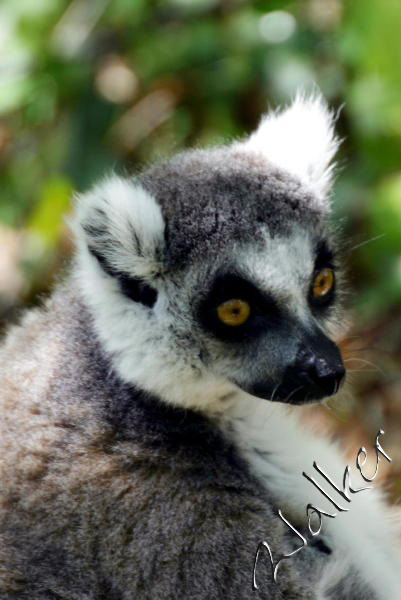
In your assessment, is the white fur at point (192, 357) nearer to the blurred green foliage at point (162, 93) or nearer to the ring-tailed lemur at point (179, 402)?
the ring-tailed lemur at point (179, 402)

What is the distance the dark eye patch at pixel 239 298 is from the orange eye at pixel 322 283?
1.12 ft

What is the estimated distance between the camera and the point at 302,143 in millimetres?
4242

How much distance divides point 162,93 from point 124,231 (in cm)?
478

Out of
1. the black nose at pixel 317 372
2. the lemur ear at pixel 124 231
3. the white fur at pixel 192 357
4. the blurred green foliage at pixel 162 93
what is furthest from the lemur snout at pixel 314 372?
the blurred green foliage at pixel 162 93

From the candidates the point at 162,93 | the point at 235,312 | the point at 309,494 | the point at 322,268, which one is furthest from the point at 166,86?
the point at 309,494

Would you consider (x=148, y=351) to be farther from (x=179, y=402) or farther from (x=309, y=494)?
(x=309, y=494)

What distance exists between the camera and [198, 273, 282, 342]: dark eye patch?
350cm

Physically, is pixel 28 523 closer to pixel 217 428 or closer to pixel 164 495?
pixel 164 495

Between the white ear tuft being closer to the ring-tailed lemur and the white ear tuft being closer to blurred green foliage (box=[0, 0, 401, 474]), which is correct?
the ring-tailed lemur

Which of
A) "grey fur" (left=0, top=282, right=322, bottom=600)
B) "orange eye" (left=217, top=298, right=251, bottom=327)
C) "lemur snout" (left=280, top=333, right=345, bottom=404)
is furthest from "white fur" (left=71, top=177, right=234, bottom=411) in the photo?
"lemur snout" (left=280, top=333, right=345, bottom=404)

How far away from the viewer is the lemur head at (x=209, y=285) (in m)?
3.48

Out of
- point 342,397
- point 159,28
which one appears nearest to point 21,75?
point 159,28

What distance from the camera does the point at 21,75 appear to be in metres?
6.53

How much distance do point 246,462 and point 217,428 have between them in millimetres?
207
